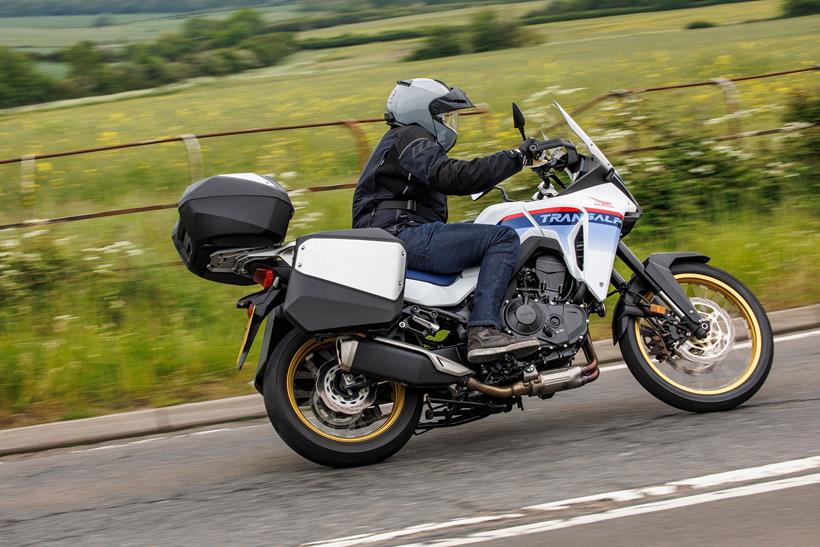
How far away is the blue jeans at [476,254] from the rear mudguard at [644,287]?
0.66 meters

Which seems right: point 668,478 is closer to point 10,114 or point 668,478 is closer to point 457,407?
point 457,407

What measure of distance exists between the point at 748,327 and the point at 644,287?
56 cm

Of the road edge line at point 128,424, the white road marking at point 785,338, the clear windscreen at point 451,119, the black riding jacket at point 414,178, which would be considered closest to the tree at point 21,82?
the road edge line at point 128,424

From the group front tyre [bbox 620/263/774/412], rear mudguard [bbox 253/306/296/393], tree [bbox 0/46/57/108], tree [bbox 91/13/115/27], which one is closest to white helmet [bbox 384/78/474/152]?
rear mudguard [bbox 253/306/296/393]

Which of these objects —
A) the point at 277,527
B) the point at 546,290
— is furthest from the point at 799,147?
the point at 277,527

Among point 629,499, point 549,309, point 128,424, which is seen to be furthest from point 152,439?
point 629,499

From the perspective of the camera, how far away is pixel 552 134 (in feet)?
35.9

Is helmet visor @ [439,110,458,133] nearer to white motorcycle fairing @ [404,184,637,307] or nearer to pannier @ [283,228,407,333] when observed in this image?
→ white motorcycle fairing @ [404,184,637,307]

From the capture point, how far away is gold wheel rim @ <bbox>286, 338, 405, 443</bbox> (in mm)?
5410

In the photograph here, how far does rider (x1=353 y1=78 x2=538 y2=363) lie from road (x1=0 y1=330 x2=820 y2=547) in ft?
2.20

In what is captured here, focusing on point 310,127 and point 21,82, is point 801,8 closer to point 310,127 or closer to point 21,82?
point 310,127

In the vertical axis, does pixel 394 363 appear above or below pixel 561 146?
below

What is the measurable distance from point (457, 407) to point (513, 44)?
20448 mm

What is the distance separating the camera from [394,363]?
539 cm
